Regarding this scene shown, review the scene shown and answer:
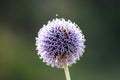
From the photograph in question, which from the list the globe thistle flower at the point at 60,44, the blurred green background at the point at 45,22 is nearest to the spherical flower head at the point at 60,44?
the globe thistle flower at the point at 60,44

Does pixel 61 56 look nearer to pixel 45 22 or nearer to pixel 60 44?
pixel 60 44

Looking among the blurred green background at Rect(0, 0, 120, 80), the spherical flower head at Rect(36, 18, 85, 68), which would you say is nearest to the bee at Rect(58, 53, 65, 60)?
the spherical flower head at Rect(36, 18, 85, 68)

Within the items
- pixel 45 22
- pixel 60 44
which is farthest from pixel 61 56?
pixel 45 22
